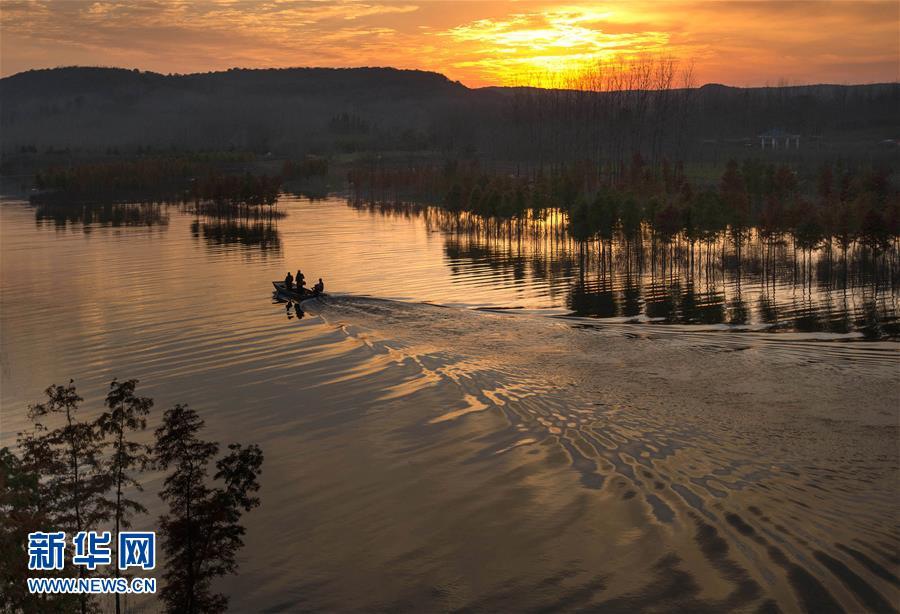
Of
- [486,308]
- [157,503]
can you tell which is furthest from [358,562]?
[486,308]

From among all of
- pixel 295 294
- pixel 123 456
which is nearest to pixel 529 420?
pixel 123 456

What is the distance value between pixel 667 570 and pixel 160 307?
59900 millimetres

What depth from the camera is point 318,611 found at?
27.0 meters

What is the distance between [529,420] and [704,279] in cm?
5289

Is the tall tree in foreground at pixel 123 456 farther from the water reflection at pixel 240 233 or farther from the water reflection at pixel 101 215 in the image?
the water reflection at pixel 101 215

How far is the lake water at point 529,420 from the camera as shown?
28438mm

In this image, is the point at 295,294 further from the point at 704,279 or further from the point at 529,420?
the point at 704,279

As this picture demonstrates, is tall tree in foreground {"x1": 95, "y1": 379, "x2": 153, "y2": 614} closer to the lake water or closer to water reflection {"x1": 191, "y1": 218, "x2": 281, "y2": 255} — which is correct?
the lake water

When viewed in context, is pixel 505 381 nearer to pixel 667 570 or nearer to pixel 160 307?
pixel 667 570

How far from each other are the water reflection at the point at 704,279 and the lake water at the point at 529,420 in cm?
61

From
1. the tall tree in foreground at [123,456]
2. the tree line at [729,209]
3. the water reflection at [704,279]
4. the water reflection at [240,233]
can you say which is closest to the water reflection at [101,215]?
the water reflection at [240,233]

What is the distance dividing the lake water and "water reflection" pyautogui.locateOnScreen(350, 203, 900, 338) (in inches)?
24.0

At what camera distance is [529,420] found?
141 ft

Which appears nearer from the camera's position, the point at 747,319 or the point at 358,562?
the point at 358,562
